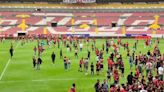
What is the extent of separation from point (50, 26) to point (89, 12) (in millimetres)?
8151

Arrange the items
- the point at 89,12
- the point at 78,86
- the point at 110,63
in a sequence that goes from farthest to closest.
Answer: the point at 89,12 → the point at 110,63 → the point at 78,86

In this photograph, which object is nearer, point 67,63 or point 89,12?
point 67,63

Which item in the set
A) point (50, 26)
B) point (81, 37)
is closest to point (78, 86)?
point (81, 37)

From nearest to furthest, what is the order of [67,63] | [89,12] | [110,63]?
[110,63] → [67,63] → [89,12]

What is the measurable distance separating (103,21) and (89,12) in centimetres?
374

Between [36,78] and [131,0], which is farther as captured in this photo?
[131,0]

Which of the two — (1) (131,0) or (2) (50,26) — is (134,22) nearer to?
(1) (131,0)

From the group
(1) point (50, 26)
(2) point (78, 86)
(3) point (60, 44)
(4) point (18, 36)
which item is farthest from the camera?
(1) point (50, 26)

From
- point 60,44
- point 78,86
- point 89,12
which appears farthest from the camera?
point 89,12

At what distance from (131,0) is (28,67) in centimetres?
4041

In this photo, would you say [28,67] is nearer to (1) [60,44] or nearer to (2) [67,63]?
(2) [67,63]

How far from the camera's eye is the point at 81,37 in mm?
59906

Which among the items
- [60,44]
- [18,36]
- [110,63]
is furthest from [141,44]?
[110,63]

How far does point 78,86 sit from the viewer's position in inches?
1158
